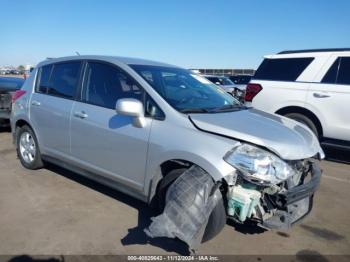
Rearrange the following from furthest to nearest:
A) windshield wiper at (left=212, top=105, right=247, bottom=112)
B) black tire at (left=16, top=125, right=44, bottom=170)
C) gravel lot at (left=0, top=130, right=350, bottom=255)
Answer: black tire at (left=16, top=125, right=44, bottom=170)
windshield wiper at (left=212, top=105, right=247, bottom=112)
gravel lot at (left=0, top=130, right=350, bottom=255)

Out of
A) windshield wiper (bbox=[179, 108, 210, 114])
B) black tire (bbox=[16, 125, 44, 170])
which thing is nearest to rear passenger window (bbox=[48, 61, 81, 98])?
black tire (bbox=[16, 125, 44, 170])

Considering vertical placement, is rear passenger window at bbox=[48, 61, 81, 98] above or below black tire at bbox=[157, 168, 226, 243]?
above

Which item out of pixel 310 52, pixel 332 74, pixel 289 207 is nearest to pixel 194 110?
pixel 289 207

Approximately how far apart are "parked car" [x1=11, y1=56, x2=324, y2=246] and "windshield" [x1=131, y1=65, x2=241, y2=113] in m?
0.02

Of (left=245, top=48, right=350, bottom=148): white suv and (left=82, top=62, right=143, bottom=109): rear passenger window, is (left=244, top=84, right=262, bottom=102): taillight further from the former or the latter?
(left=82, top=62, right=143, bottom=109): rear passenger window

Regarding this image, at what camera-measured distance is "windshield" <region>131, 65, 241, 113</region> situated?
3703 mm

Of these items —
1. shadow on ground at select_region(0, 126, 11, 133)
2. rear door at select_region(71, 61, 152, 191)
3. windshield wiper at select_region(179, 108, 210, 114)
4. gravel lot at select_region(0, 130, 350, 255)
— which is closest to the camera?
gravel lot at select_region(0, 130, 350, 255)

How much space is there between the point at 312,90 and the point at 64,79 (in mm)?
4427

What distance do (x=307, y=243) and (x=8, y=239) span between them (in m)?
2.90

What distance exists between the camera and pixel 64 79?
476cm

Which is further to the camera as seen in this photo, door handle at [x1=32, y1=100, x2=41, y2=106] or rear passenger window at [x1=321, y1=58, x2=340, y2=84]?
rear passenger window at [x1=321, y1=58, x2=340, y2=84]

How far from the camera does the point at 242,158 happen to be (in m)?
2.96

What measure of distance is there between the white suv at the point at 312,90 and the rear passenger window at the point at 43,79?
401 cm

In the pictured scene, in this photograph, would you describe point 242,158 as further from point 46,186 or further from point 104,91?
point 46,186
